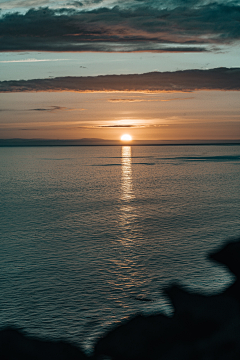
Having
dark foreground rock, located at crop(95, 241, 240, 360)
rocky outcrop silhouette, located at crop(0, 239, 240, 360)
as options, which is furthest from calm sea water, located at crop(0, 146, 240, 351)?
dark foreground rock, located at crop(95, 241, 240, 360)

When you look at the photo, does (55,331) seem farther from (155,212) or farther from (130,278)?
(155,212)

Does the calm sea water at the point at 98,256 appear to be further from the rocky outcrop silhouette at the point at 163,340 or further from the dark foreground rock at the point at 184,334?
the dark foreground rock at the point at 184,334

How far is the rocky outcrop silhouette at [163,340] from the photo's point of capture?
1195cm

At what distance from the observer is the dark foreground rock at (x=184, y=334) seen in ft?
39.4

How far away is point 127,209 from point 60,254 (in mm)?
16867

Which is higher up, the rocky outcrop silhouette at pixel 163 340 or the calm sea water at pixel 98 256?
the rocky outcrop silhouette at pixel 163 340

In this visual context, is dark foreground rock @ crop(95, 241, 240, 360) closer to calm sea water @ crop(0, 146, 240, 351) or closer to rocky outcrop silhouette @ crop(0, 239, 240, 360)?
rocky outcrop silhouette @ crop(0, 239, 240, 360)

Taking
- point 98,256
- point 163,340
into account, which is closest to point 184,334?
point 163,340

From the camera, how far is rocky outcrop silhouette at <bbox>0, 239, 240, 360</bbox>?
Result: 1195 cm

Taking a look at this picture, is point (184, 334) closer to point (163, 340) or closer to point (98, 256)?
point (163, 340)

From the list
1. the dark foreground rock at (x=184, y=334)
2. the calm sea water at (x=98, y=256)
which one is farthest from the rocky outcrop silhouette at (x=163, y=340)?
the calm sea water at (x=98, y=256)

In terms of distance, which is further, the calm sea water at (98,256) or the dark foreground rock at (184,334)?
the calm sea water at (98,256)

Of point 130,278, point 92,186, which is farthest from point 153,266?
point 92,186

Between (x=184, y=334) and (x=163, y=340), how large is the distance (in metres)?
0.87
